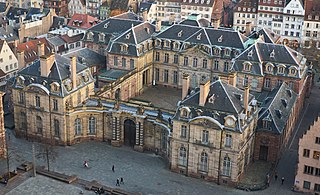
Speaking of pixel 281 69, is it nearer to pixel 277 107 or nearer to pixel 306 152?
pixel 277 107

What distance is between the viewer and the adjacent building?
86.2m

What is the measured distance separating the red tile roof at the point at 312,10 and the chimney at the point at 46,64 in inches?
3803

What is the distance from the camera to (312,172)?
88.6m

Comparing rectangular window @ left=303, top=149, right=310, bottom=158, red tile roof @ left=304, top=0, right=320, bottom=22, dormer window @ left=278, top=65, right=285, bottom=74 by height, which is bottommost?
rectangular window @ left=303, top=149, right=310, bottom=158

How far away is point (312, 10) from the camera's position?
166875 millimetres

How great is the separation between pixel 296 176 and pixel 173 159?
851 inches

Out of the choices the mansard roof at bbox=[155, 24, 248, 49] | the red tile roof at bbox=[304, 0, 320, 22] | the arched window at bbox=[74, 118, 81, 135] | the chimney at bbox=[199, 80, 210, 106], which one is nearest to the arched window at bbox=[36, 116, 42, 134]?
the arched window at bbox=[74, 118, 81, 135]

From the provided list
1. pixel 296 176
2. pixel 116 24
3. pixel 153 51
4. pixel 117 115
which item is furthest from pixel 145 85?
pixel 296 176

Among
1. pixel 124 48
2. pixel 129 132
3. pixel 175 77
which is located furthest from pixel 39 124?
pixel 175 77

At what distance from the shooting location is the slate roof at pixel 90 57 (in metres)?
125

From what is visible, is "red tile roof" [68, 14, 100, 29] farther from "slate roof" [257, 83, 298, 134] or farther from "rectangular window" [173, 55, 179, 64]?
"slate roof" [257, 83, 298, 134]

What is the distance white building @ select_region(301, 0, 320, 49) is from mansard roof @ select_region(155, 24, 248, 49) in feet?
162

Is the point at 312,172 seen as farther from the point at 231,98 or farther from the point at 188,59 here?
the point at 188,59

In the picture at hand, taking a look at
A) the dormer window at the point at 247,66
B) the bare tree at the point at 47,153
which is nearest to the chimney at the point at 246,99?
the dormer window at the point at 247,66
